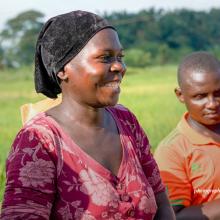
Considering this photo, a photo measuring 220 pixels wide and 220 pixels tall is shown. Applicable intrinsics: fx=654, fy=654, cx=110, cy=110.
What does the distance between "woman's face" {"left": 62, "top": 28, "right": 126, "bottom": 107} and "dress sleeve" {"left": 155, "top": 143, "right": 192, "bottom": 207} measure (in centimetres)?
85

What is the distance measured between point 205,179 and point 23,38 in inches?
1450

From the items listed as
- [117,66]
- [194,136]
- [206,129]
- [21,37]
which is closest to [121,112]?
[117,66]

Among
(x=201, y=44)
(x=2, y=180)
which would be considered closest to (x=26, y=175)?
(x=2, y=180)

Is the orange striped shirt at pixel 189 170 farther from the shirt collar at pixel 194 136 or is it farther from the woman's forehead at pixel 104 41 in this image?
the woman's forehead at pixel 104 41

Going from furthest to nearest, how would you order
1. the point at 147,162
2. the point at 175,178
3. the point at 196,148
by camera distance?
1. the point at 196,148
2. the point at 175,178
3. the point at 147,162

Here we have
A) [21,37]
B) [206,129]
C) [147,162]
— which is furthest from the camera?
[21,37]

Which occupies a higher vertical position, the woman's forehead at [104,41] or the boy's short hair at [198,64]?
the woman's forehead at [104,41]

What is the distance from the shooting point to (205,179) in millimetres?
3146

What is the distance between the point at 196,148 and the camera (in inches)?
126

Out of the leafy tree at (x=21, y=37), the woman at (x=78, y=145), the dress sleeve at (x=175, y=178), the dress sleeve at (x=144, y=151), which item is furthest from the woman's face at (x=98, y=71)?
the leafy tree at (x=21, y=37)

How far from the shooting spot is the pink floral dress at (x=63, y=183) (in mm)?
2156

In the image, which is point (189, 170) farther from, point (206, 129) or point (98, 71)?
point (98, 71)

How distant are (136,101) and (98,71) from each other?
48.5 ft

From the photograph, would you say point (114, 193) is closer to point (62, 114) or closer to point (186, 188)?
point (62, 114)
